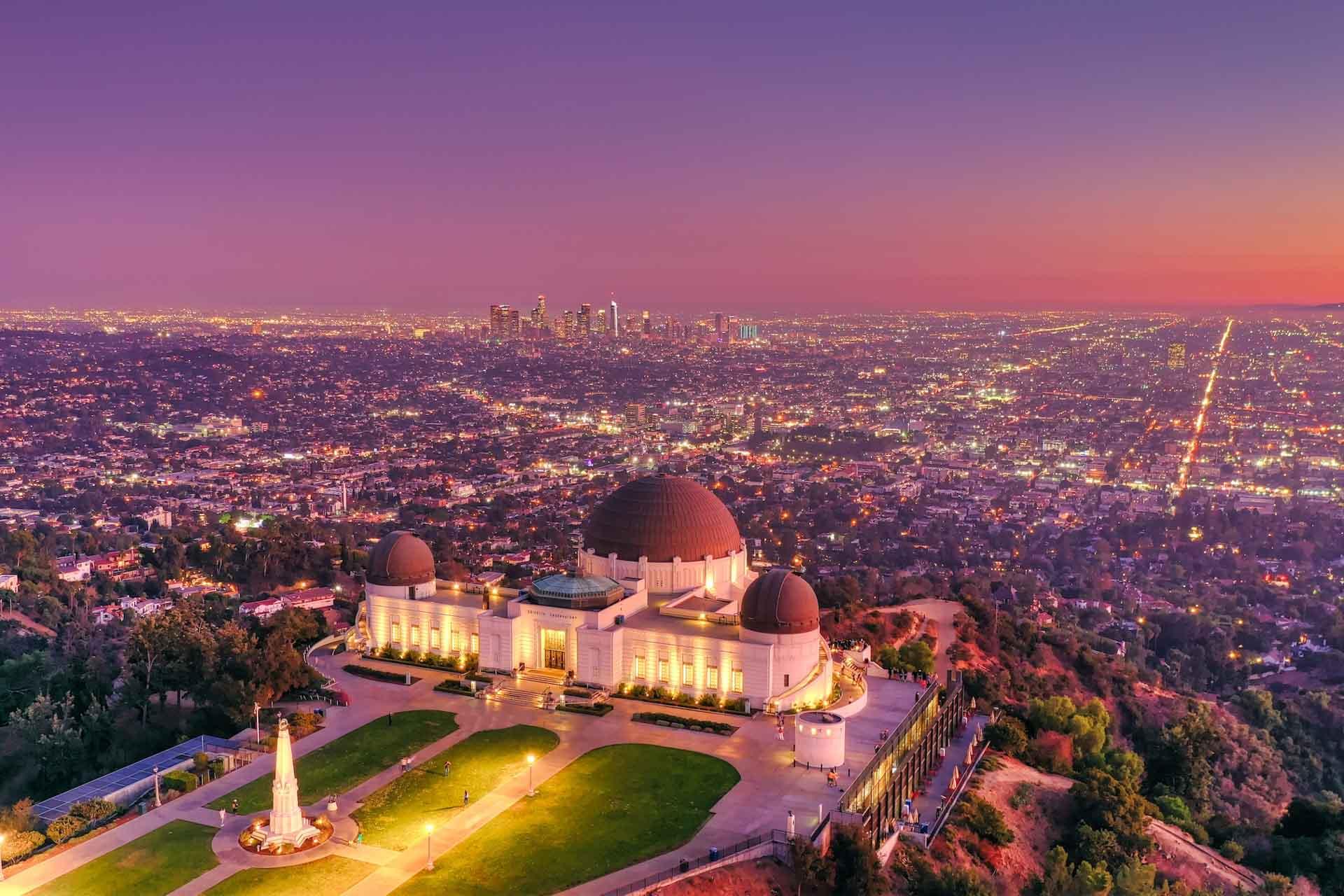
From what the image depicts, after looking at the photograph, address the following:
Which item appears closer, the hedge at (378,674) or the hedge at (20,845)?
the hedge at (20,845)

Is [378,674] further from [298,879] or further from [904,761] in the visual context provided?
[904,761]

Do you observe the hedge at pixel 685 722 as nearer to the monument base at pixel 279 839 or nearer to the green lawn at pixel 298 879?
the monument base at pixel 279 839

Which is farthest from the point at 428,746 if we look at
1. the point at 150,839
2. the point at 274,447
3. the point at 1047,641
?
the point at 274,447

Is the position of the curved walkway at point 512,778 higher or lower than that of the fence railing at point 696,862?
lower

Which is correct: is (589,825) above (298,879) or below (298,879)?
below

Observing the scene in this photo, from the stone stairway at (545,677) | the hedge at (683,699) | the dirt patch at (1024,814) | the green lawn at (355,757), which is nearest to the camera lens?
the green lawn at (355,757)

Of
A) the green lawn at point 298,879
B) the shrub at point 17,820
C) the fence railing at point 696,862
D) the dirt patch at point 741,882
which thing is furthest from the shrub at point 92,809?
the dirt patch at point 741,882

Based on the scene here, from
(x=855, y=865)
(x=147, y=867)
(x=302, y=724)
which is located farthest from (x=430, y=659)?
(x=855, y=865)

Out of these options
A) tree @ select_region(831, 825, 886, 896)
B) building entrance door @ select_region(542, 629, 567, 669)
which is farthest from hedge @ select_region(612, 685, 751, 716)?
tree @ select_region(831, 825, 886, 896)
